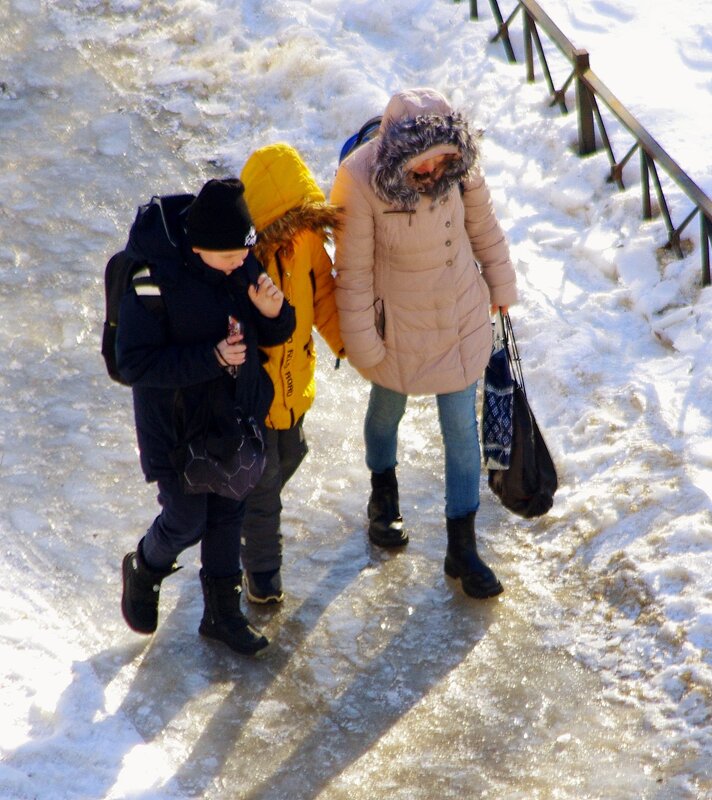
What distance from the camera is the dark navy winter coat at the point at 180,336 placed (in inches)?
141

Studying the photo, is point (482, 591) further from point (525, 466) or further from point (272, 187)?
point (272, 187)

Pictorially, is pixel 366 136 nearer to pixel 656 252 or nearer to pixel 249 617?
pixel 249 617

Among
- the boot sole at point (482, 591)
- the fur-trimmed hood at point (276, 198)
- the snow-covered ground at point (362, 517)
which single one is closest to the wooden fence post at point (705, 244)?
the snow-covered ground at point (362, 517)

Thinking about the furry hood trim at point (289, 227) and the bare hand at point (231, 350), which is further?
the furry hood trim at point (289, 227)

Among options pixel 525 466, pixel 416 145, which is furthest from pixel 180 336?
pixel 525 466

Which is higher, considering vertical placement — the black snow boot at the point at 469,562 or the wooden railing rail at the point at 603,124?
the wooden railing rail at the point at 603,124

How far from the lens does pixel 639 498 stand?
4.94 m

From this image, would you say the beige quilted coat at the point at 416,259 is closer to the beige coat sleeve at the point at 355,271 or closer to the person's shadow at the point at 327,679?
the beige coat sleeve at the point at 355,271

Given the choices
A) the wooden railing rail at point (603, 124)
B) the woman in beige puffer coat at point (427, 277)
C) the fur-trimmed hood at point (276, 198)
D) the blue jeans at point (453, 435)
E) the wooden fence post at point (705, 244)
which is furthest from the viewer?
the wooden railing rail at point (603, 124)

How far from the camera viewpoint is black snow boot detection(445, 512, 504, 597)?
4.61m

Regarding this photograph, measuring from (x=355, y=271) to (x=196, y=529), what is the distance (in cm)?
111

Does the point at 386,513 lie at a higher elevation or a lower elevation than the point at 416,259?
lower

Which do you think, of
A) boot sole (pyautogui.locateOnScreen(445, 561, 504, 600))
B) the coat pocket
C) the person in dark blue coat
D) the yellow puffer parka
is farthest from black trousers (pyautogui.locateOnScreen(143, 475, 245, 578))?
boot sole (pyautogui.locateOnScreen(445, 561, 504, 600))

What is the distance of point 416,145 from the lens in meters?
3.89
